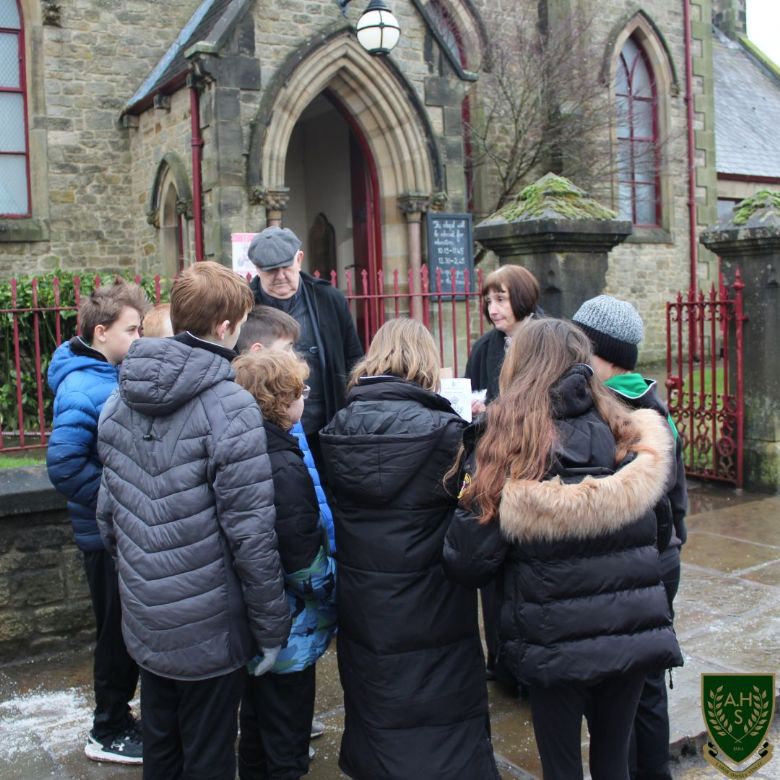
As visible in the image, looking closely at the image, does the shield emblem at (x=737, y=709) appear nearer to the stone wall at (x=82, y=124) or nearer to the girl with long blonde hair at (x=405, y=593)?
the girl with long blonde hair at (x=405, y=593)

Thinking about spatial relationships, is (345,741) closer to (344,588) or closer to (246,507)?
(344,588)

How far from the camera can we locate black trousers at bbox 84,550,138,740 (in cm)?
357

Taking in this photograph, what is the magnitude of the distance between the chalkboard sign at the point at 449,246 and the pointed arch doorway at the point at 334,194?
91 centimetres

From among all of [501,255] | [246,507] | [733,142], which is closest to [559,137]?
[733,142]

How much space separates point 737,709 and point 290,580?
141 centimetres

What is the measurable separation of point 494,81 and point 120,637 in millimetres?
14108

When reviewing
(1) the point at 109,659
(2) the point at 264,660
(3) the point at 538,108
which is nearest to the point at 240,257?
(1) the point at 109,659

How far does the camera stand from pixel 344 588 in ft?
9.94

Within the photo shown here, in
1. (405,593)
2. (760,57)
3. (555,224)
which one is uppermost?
(760,57)

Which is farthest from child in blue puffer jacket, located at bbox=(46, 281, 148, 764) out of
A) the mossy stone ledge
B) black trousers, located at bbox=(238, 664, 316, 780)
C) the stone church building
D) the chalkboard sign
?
the chalkboard sign

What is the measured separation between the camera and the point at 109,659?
11.7ft

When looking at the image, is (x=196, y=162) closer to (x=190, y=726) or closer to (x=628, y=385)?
(x=628, y=385)

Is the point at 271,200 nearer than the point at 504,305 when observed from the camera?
No

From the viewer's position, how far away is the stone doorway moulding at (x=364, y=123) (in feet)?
37.8
